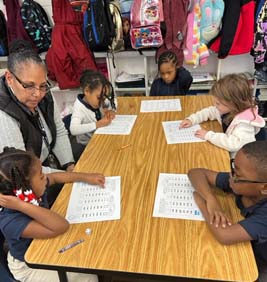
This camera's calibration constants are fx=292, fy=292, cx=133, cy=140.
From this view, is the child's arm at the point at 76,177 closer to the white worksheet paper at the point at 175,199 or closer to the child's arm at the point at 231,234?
the white worksheet paper at the point at 175,199

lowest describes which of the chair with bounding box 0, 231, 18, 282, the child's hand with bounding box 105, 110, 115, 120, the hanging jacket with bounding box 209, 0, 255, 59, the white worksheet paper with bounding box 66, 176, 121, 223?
the chair with bounding box 0, 231, 18, 282

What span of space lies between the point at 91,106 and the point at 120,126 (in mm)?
341

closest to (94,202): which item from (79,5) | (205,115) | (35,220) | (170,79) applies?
(35,220)

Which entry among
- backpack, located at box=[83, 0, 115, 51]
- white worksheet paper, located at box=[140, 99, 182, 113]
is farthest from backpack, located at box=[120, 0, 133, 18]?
white worksheet paper, located at box=[140, 99, 182, 113]

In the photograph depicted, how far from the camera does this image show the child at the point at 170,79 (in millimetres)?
2268

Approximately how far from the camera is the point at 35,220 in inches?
38.6

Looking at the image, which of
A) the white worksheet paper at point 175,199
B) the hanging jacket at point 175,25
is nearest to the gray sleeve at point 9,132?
the white worksheet paper at point 175,199

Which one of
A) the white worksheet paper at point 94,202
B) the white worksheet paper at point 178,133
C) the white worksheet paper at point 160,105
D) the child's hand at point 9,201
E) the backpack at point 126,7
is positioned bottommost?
the white worksheet paper at point 94,202

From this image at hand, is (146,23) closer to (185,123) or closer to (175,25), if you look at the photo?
(175,25)

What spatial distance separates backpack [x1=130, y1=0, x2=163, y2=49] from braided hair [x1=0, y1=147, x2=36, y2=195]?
196 cm

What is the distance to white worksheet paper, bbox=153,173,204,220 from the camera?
1.04 m

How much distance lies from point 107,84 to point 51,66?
1.19m

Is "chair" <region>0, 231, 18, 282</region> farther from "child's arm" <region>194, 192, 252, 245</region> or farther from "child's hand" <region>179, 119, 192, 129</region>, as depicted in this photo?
"child's hand" <region>179, 119, 192, 129</region>

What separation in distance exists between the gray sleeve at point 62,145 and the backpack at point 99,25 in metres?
1.18
